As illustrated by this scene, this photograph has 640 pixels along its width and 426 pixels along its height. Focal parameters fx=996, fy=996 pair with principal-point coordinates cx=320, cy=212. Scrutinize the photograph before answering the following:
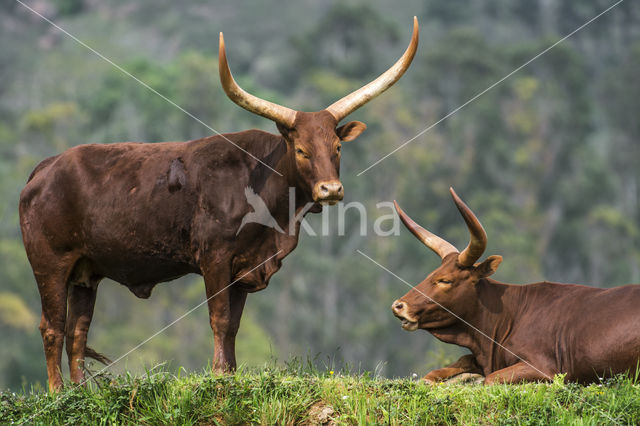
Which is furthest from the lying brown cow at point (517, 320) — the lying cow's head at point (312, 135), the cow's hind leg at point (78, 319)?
the cow's hind leg at point (78, 319)

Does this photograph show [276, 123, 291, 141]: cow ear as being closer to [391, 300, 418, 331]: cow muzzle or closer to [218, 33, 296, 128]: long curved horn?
[218, 33, 296, 128]: long curved horn

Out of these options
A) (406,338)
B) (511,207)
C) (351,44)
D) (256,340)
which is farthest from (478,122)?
(256,340)

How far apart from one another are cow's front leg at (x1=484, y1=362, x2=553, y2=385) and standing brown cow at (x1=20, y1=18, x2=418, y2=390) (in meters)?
2.09

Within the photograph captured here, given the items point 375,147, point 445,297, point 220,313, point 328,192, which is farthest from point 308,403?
point 375,147

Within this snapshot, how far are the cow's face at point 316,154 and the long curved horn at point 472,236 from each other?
119 centimetres

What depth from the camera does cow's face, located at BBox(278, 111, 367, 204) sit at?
7.86 metres

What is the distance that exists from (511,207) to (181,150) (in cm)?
4285

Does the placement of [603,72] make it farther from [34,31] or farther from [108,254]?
[108,254]

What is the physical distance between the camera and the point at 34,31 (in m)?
67.1

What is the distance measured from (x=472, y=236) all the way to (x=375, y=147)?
132 ft

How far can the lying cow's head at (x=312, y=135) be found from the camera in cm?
789

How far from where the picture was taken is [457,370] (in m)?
9.19

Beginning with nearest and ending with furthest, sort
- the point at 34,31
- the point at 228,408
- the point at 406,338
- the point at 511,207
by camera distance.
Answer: the point at 228,408 → the point at 406,338 → the point at 511,207 → the point at 34,31

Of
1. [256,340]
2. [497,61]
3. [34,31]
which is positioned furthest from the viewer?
[34,31]
